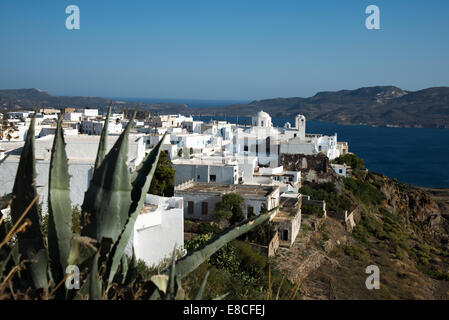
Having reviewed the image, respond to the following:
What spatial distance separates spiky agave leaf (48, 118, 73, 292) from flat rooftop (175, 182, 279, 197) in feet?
44.9

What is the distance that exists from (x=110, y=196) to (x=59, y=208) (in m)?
0.26

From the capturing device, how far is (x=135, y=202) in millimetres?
2557

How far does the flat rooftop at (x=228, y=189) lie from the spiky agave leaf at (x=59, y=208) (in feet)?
44.9

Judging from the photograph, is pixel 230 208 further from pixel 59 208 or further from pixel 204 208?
pixel 59 208

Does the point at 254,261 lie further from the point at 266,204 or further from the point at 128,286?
the point at 128,286

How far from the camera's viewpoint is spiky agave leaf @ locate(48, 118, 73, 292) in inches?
92.6

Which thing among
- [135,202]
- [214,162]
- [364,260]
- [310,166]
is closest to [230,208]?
[364,260]

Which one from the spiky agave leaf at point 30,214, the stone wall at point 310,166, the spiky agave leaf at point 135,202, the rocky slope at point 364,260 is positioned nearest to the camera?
the spiky agave leaf at point 30,214

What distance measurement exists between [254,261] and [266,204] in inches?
170

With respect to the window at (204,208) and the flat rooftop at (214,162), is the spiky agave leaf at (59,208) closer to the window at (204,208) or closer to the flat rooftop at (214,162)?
the window at (204,208)

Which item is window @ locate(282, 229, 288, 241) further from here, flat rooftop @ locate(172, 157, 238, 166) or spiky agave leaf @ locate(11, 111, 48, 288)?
spiky agave leaf @ locate(11, 111, 48, 288)

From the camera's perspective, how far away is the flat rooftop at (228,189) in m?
16.5

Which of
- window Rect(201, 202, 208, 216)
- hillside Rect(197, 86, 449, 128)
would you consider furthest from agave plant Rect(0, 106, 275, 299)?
hillside Rect(197, 86, 449, 128)

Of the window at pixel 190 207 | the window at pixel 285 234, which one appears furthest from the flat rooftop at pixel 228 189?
the window at pixel 285 234
